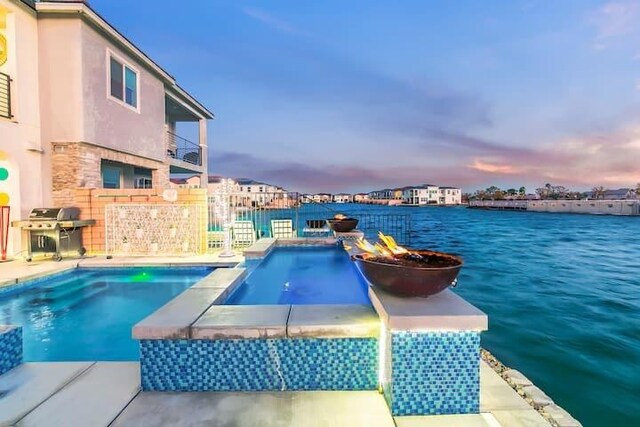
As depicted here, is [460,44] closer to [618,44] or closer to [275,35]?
[618,44]

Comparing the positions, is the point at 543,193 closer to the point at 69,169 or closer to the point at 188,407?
the point at 69,169

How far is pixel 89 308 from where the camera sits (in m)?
4.59

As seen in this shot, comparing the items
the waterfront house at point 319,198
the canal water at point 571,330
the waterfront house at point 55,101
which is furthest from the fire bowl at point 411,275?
the waterfront house at point 55,101

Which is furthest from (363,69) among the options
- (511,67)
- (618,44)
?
(618,44)

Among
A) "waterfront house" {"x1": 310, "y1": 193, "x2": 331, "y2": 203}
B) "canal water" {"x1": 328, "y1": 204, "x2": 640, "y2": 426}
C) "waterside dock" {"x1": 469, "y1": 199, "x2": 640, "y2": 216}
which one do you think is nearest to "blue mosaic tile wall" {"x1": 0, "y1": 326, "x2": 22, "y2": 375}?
"canal water" {"x1": 328, "y1": 204, "x2": 640, "y2": 426}

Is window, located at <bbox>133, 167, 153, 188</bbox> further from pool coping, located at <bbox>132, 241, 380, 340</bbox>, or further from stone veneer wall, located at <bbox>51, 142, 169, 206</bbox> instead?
pool coping, located at <bbox>132, 241, 380, 340</bbox>

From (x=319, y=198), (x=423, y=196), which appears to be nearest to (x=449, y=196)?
(x=423, y=196)

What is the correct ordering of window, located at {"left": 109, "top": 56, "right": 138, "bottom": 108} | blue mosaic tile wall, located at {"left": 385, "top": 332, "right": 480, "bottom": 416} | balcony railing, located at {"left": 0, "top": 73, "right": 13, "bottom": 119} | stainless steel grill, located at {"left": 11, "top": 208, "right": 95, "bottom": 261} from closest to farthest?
blue mosaic tile wall, located at {"left": 385, "top": 332, "right": 480, "bottom": 416} < stainless steel grill, located at {"left": 11, "top": 208, "right": 95, "bottom": 261} < balcony railing, located at {"left": 0, "top": 73, "right": 13, "bottom": 119} < window, located at {"left": 109, "top": 56, "right": 138, "bottom": 108}

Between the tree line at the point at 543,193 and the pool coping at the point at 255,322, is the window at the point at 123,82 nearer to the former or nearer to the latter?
the pool coping at the point at 255,322

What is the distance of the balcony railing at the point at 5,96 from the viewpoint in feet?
22.6

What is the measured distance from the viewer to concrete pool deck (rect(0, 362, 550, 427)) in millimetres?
1762

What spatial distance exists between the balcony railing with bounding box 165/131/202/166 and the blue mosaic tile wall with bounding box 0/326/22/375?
1267 cm

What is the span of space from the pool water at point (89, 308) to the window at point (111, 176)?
4.74 metres

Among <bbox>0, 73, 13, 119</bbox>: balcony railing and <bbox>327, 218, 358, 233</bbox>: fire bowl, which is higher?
<bbox>0, 73, 13, 119</bbox>: balcony railing
